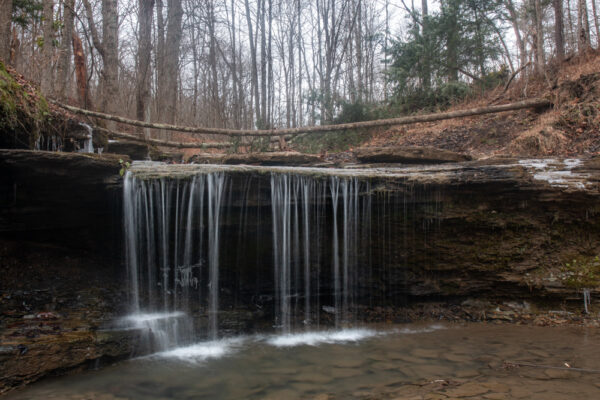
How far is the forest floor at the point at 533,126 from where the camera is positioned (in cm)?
873

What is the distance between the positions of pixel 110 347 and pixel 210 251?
220 centimetres

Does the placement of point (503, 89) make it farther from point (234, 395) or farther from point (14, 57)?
point (14, 57)

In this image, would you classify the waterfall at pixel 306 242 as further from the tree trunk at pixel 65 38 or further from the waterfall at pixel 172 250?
the tree trunk at pixel 65 38

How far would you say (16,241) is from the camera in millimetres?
6027

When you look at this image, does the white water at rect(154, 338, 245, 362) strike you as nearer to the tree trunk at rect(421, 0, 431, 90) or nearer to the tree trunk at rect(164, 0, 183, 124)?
the tree trunk at rect(164, 0, 183, 124)

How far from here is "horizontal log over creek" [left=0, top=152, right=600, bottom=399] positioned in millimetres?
5336

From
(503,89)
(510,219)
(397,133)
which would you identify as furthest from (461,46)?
(510,219)

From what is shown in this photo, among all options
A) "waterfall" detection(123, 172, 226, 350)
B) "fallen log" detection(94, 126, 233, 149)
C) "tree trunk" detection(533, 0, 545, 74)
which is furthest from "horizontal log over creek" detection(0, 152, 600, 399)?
"tree trunk" detection(533, 0, 545, 74)

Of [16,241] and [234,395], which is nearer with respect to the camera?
[234,395]

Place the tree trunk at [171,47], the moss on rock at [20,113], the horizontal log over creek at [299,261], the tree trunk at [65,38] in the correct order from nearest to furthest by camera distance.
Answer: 1. the horizontal log over creek at [299,261]
2. the moss on rock at [20,113]
3. the tree trunk at [65,38]
4. the tree trunk at [171,47]

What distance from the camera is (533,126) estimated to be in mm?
10156

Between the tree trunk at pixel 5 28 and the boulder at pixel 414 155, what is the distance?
8.53 metres

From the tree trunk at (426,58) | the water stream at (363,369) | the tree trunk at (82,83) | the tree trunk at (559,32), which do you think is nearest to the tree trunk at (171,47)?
the tree trunk at (82,83)

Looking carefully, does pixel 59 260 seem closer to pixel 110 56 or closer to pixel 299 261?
pixel 299 261
